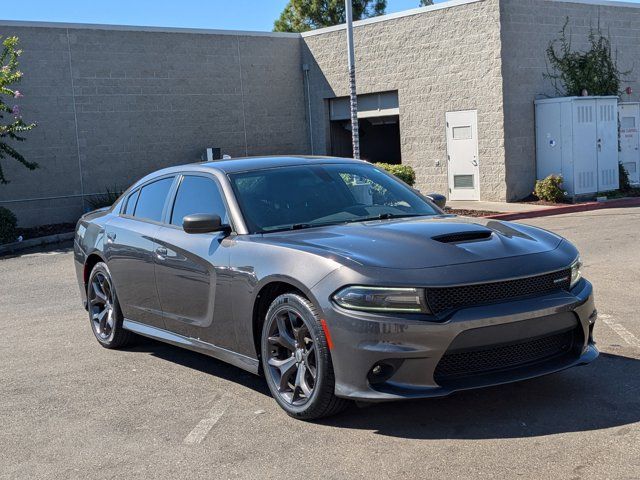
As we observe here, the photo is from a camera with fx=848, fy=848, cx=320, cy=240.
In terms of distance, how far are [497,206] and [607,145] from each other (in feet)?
11.2

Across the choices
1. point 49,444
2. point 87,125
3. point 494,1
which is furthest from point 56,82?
point 49,444

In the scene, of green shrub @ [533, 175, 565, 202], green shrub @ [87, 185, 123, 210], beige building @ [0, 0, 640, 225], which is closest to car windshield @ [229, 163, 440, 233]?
green shrub @ [533, 175, 565, 202]

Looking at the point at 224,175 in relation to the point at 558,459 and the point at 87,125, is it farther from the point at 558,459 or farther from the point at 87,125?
the point at 87,125

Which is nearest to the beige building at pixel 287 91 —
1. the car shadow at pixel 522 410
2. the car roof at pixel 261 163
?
the car roof at pixel 261 163

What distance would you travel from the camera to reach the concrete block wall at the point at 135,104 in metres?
20.8

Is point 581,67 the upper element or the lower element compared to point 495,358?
upper

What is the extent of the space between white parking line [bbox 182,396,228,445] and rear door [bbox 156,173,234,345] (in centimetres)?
41

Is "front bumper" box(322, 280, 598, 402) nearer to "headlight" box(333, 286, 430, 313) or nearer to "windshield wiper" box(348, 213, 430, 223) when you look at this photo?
"headlight" box(333, 286, 430, 313)

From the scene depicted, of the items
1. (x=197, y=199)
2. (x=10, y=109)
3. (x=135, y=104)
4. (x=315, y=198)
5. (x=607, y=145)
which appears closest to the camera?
(x=315, y=198)

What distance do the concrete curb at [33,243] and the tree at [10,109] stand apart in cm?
183

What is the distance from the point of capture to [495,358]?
15.7ft

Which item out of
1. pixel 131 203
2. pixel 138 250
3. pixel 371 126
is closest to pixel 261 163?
pixel 138 250

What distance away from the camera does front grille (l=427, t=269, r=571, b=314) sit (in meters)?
4.63

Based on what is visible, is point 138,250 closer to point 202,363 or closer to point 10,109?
point 202,363
